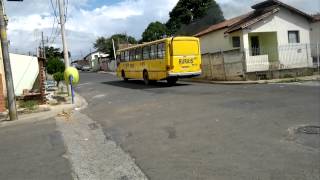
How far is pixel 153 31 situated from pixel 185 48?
55.5 metres

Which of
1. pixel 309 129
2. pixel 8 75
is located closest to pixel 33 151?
pixel 309 129

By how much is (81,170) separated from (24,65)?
1913 centimetres

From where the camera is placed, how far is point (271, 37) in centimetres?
3275

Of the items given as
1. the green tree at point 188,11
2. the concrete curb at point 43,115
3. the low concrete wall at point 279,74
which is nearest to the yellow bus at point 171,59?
the low concrete wall at point 279,74

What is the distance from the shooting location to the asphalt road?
702cm

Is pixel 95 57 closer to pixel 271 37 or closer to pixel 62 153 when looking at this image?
pixel 271 37

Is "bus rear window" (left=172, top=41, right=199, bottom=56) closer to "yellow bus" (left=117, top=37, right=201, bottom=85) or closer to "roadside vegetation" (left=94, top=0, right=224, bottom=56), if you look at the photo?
"yellow bus" (left=117, top=37, right=201, bottom=85)

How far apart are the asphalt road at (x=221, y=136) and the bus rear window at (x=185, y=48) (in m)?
8.55

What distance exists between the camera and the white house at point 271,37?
29.5 m

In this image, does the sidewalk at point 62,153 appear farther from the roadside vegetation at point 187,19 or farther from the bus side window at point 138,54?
the roadside vegetation at point 187,19

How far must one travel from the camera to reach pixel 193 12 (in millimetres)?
66188

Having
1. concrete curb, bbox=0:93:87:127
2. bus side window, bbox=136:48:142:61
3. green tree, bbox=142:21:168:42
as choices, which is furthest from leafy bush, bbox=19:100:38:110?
green tree, bbox=142:21:168:42

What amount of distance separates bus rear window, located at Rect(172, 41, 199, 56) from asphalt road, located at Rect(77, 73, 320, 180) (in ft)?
28.0

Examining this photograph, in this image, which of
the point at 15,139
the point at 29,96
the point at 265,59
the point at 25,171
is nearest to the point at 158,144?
the point at 25,171
